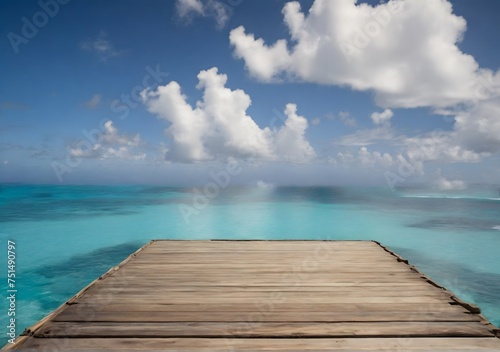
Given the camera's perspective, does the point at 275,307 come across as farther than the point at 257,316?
Yes

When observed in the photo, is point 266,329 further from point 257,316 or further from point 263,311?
point 263,311

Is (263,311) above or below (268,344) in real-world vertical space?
above

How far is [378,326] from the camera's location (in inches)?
137

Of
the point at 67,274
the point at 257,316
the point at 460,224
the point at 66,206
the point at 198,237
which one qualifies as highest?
the point at 66,206

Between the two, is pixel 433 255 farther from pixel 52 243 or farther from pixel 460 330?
pixel 52 243

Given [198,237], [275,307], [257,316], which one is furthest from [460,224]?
[257,316]

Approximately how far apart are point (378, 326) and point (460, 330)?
93 cm

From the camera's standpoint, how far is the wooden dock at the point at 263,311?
10.4 feet

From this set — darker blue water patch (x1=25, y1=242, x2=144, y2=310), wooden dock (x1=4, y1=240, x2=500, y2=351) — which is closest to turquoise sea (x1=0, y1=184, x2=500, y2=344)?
darker blue water patch (x1=25, y1=242, x2=144, y2=310)

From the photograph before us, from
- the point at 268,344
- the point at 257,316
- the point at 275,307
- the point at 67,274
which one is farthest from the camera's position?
the point at 67,274

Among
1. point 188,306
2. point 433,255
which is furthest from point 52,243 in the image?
point 433,255

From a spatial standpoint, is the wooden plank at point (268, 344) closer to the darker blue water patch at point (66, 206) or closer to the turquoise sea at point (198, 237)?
the turquoise sea at point (198, 237)

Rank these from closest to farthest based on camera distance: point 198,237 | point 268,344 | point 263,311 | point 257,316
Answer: point 268,344 → point 257,316 → point 263,311 → point 198,237

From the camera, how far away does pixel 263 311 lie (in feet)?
12.6
